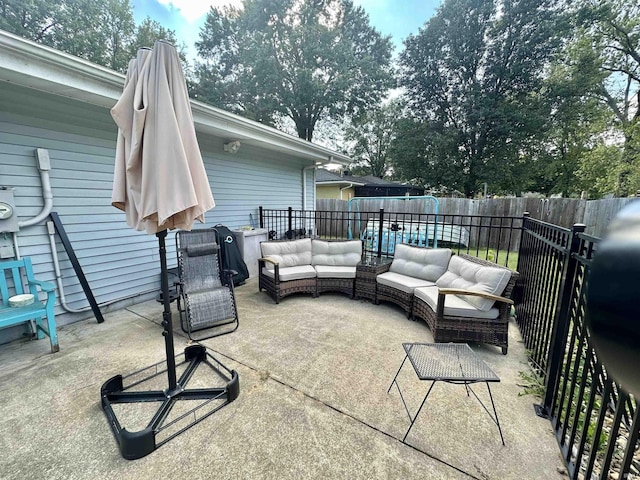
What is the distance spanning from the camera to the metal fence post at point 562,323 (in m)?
1.83

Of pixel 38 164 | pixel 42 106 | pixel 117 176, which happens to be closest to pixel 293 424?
pixel 117 176

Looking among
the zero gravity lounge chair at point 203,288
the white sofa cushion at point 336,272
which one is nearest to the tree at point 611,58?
the white sofa cushion at point 336,272

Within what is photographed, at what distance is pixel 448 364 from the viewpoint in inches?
77.7

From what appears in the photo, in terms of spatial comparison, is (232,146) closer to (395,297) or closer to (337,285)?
(337,285)

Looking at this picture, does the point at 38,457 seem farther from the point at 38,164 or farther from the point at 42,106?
the point at 42,106

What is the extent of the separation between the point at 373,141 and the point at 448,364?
995 inches

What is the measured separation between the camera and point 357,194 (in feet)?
62.6

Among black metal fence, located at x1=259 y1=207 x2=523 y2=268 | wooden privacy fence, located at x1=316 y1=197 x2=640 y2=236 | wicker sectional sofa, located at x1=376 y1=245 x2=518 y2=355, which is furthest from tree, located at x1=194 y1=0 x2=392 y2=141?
wicker sectional sofa, located at x1=376 y1=245 x2=518 y2=355

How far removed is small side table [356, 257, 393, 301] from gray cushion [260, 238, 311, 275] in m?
0.97

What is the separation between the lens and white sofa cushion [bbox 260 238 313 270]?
465 cm

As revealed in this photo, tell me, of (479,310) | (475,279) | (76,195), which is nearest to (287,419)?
(479,310)

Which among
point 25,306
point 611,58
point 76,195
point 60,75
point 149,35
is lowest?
point 25,306

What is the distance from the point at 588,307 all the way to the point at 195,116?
4.73 metres

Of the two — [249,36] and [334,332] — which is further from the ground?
[249,36]
